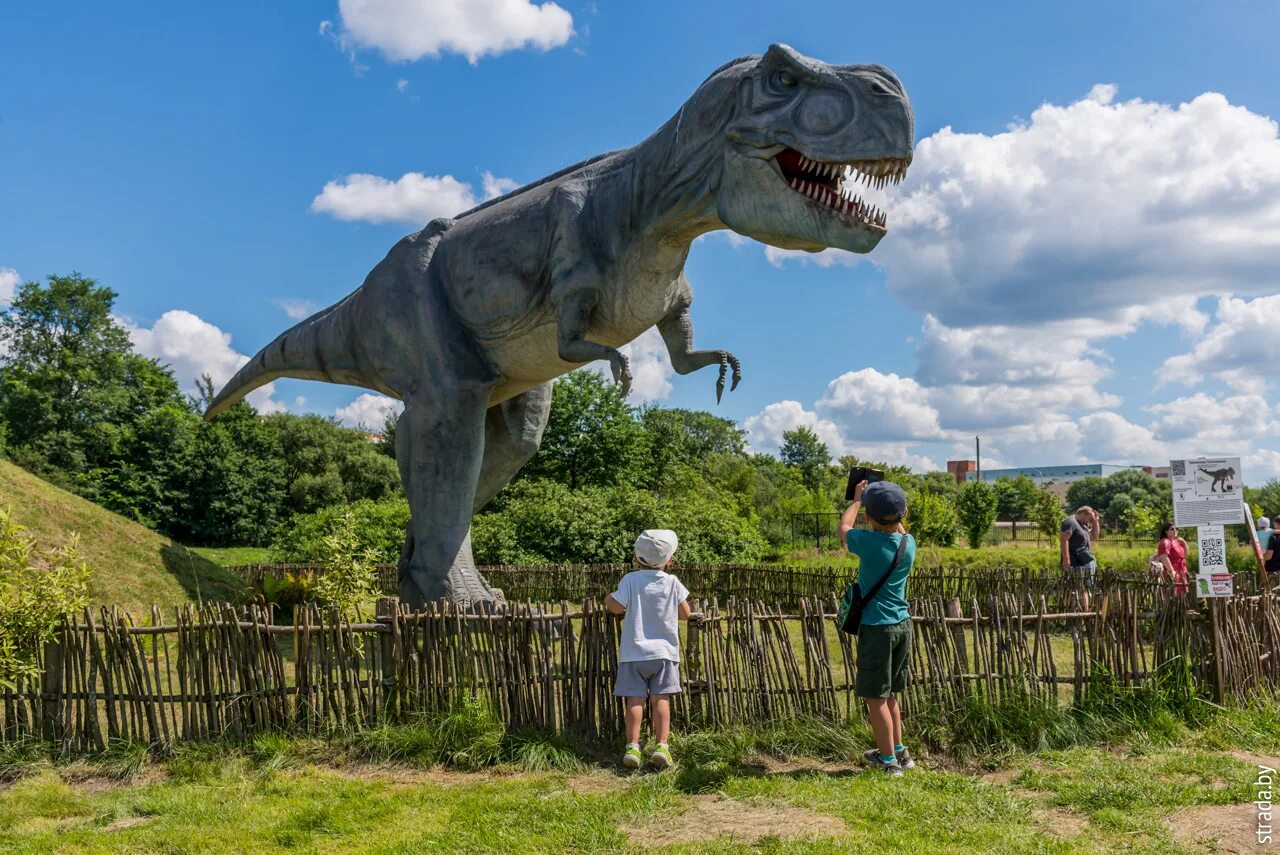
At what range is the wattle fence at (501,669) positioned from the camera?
4.85 metres

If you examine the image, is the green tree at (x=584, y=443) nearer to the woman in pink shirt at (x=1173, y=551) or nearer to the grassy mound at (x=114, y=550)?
the grassy mound at (x=114, y=550)

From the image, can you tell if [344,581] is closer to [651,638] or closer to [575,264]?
[575,264]

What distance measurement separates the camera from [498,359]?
240 inches

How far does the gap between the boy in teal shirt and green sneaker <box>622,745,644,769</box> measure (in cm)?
105

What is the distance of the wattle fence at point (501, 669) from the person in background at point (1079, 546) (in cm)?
471

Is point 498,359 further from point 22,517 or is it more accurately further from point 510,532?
point 510,532

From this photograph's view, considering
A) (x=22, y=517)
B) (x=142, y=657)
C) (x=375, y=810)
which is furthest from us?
(x=22, y=517)

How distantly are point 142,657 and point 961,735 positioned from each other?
424 cm

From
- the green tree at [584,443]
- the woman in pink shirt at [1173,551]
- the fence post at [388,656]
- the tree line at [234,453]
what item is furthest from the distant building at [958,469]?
the fence post at [388,656]

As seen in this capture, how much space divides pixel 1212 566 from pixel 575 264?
405cm

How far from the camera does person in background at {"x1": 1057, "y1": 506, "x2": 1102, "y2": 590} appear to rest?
31.6 ft

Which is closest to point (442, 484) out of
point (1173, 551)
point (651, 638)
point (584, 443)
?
point (651, 638)

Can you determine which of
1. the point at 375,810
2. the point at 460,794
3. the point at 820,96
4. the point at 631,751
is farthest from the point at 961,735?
the point at 820,96

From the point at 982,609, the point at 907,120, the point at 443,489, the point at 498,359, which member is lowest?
the point at 982,609
